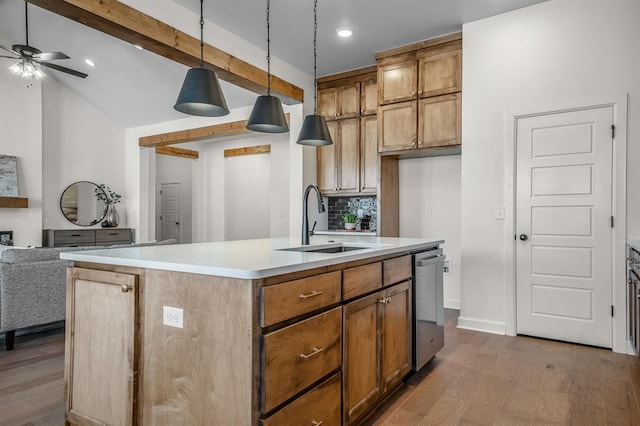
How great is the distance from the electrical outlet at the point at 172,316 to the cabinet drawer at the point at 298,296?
1.32 ft

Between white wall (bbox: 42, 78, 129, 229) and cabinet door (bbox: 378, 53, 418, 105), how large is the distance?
18.1 feet

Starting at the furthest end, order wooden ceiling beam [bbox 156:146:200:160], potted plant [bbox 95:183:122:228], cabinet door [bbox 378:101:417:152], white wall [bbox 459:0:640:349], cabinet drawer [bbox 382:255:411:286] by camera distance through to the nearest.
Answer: wooden ceiling beam [bbox 156:146:200:160]
potted plant [bbox 95:183:122:228]
cabinet door [bbox 378:101:417:152]
white wall [bbox 459:0:640:349]
cabinet drawer [bbox 382:255:411:286]

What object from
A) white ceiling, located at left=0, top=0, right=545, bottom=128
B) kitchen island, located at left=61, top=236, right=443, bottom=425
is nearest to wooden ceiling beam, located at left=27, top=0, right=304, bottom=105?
white ceiling, located at left=0, top=0, right=545, bottom=128

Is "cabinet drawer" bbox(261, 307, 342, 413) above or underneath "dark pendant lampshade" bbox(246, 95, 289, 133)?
underneath

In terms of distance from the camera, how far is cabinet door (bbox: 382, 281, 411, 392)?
2.33 m

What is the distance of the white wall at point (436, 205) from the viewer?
4.94 meters

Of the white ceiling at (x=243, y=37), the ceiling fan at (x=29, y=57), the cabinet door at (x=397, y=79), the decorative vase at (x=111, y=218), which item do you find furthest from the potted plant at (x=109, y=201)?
the cabinet door at (x=397, y=79)

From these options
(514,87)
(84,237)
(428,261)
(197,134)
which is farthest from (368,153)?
(84,237)

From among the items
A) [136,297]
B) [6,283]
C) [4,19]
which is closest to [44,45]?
[4,19]

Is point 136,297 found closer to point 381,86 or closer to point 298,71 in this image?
point 381,86

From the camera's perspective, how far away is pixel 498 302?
155 inches

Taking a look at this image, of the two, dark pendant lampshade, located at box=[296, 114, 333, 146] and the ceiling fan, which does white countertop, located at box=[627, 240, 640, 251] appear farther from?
the ceiling fan

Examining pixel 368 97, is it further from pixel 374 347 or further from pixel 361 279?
pixel 374 347

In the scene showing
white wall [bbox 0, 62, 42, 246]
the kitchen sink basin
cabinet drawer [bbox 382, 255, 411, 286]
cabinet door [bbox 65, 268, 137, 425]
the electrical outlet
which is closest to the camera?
the electrical outlet
